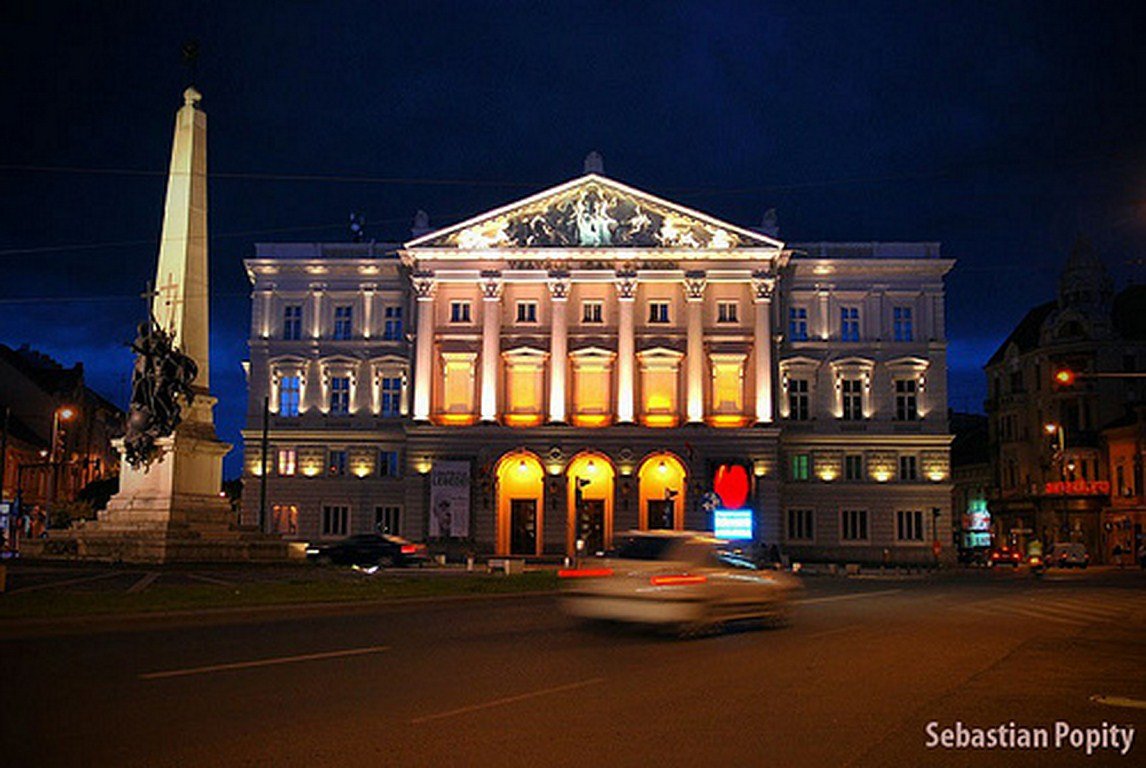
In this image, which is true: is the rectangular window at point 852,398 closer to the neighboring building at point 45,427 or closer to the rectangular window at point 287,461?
the rectangular window at point 287,461

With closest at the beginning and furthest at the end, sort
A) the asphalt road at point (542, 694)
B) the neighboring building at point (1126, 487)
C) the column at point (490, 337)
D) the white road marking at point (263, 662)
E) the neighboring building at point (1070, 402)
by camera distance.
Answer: the asphalt road at point (542, 694) → the white road marking at point (263, 662) → the column at point (490, 337) → the neighboring building at point (1126, 487) → the neighboring building at point (1070, 402)

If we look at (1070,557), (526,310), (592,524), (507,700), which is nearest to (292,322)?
(526,310)

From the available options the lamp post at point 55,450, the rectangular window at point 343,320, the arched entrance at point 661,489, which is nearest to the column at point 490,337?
the rectangular window at point 343,320

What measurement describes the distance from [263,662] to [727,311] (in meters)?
54.2

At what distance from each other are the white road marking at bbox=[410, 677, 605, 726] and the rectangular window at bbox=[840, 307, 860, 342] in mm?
57964

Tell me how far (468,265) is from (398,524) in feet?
50.8

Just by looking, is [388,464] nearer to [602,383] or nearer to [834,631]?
[602,383]

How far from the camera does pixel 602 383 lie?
2571 inches

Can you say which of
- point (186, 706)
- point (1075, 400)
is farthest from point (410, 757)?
point (1075, 400)

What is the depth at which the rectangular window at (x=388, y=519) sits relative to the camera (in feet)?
214

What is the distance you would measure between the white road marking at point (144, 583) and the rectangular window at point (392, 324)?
40528 mm

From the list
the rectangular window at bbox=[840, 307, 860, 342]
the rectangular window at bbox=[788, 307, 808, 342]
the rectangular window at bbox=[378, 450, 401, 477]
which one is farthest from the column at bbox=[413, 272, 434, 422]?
the rectangular window at bbox=[840, 307, 860, 342]

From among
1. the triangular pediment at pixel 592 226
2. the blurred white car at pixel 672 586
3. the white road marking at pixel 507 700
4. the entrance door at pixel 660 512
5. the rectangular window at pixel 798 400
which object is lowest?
the white road marking at pixel 507 700

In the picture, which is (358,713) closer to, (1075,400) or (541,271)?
(541,271)
